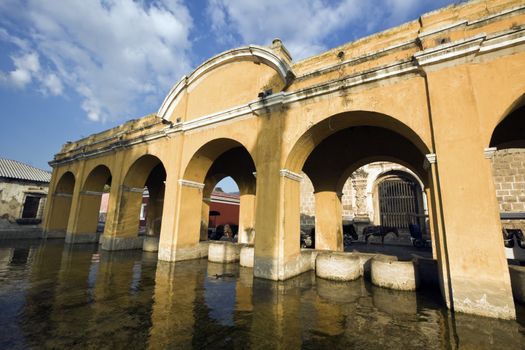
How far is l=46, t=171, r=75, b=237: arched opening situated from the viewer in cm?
1650

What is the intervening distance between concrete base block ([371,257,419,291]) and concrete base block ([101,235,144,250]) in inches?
431

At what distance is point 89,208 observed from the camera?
14.6m

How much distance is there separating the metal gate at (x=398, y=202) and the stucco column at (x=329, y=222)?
20.9 feet

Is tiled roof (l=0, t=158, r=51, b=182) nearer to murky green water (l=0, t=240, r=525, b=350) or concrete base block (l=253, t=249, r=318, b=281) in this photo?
murky green water (l=0, t=240, r=525, b=350)

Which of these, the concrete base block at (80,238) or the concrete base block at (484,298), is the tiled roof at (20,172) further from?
the concrete base block at (484,298)

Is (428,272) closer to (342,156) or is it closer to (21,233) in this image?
(342,156)

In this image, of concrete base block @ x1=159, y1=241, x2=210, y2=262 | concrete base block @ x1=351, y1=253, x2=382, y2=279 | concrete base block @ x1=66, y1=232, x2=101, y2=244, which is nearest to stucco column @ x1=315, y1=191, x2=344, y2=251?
concrete base block @ x1=351, y1=253, x2=382, y2=279

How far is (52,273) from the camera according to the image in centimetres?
720

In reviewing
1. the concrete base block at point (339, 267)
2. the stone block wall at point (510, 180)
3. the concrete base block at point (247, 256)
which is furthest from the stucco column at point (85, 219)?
the stone block wall at point (510, 180)

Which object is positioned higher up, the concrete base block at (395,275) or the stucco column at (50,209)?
the stucco column at (50,209)

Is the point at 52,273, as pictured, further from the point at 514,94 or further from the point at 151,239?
the point at 514,94

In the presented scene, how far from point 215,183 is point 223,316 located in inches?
400

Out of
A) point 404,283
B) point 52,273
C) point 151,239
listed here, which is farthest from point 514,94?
point 151,239

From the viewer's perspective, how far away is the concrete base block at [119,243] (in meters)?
11.7
